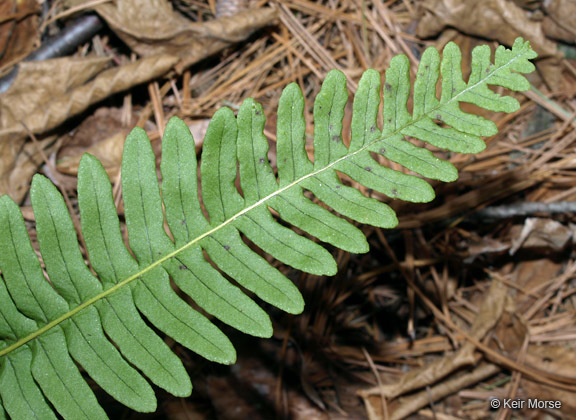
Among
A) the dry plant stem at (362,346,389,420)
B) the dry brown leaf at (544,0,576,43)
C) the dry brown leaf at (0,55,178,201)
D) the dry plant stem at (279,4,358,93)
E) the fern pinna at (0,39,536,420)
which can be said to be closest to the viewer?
the fern pinna at (0,39,536,420)

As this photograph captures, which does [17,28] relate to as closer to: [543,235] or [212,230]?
[212,230]

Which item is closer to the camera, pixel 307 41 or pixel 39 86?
pixel 39 86

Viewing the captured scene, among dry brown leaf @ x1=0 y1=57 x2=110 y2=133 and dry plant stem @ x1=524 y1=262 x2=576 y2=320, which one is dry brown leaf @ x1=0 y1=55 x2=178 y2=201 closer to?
dry brown leaf @ x1=0 y1=57 x2=110 y2=133

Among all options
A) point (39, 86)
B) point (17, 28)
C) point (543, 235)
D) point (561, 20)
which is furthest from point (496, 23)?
point (17, 28)

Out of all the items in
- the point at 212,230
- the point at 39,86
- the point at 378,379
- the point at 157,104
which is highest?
the point at 39,86

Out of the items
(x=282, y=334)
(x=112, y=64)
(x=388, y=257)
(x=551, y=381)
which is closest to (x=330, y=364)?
(x=282, y=334)

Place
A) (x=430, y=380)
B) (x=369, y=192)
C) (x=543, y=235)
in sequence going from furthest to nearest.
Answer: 1. (x=543, y=235)
2. (x=430, y=380)
3. (x=369, y=192)

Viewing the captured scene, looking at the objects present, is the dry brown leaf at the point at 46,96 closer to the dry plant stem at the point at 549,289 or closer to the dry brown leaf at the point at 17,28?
the dry brown leaf at the point at 17,28

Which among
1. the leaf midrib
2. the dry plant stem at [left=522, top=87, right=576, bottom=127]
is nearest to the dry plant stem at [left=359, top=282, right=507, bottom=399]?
the dry plant stem at [left=522, top=87, right=576, bottom=127]
